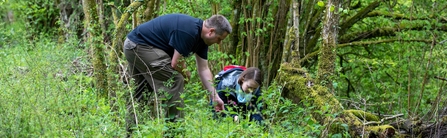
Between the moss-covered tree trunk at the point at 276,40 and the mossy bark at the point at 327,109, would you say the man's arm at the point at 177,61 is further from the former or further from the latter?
the moss-covered tree trunk at the point at 276,40

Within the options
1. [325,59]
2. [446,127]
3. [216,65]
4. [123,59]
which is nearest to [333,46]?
[325,59]

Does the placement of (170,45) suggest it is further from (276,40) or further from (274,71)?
(274,71)

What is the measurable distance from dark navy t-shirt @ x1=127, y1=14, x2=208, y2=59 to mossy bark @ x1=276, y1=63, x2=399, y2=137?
96 cm

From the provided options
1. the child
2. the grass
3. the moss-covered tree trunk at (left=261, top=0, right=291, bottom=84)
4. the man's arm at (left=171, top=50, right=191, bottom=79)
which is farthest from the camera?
the moss-covered tree trunk at (left=261, top=0, right=291, bottom=84)

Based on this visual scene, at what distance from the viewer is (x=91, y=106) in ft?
16.1

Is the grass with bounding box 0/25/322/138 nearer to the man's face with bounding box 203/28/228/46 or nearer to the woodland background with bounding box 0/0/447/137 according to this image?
the woodland background with bounding box 0/0/447/137

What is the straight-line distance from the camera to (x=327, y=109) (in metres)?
4.95

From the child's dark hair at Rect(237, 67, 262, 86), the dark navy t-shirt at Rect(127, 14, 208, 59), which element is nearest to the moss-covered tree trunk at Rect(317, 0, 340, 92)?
the child's dark hair at Rect(237, 67, 262, 86)

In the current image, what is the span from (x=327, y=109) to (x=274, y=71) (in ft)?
Result: 12.3

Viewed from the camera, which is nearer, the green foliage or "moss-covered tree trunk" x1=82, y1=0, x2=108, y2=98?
"moss-covered tree trunk" x1=82, y1=0, x2=108, y2=98

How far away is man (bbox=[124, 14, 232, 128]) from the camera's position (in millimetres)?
5145

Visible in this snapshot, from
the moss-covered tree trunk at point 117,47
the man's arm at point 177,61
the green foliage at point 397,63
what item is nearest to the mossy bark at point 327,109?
the man's arm at point 177,61

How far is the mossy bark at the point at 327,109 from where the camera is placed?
5.23 meters

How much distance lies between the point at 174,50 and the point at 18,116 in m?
1.69
